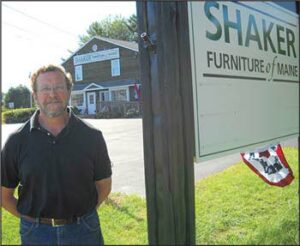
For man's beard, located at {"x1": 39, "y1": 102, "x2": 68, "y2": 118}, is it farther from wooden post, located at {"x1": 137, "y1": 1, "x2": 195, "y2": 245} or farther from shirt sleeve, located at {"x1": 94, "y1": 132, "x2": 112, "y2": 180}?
wooden post, located at {"x1": 137, "y1": 1, "x2": 195, "y2": 245}

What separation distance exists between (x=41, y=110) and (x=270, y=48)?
1.92 m

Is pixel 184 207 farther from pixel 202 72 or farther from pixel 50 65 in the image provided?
pixel 50 65

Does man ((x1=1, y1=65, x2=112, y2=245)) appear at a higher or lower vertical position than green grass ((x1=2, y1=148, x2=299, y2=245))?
higher

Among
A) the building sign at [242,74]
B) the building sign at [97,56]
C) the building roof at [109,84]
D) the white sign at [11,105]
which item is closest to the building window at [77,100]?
the building roof at [109,84]

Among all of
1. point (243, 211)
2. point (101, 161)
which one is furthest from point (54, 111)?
point (243, 211)

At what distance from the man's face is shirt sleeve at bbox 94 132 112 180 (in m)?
0.29

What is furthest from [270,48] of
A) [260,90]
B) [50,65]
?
[50,65]

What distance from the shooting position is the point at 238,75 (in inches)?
113

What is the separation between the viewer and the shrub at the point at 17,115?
202 cm

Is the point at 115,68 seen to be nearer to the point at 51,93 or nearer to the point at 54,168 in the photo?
the point at 51,93

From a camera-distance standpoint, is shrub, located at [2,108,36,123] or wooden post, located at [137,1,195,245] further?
wooden post, located at [137,1,195,245]

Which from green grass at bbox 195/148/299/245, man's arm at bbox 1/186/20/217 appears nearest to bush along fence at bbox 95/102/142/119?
man's arm at bbox 1/186/20/217

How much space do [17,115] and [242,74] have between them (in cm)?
148

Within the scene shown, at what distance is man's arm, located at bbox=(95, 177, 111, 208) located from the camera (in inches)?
86.0
